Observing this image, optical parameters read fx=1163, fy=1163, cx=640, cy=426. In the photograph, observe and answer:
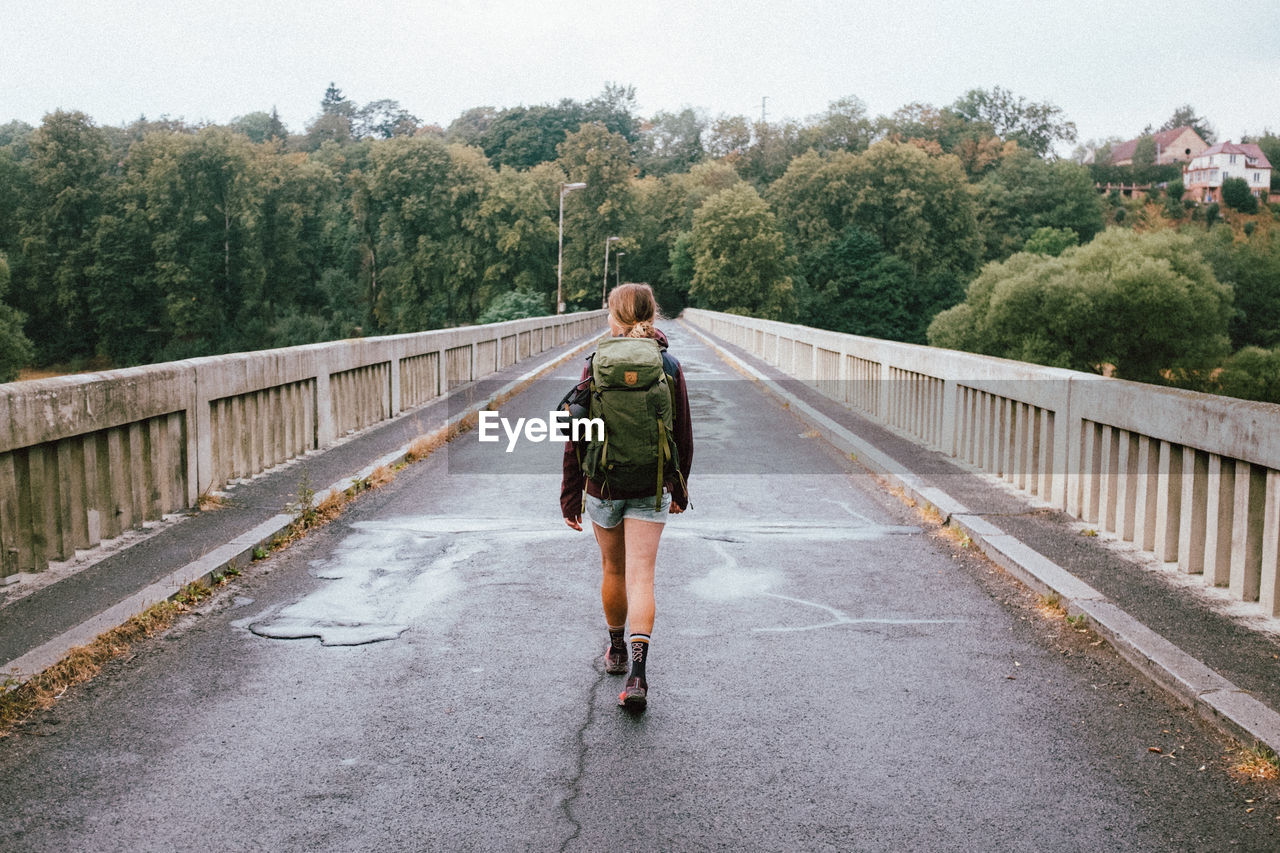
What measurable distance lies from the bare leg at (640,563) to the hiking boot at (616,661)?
0.35m

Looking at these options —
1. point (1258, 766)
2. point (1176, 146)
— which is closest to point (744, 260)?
point (1258, 766)

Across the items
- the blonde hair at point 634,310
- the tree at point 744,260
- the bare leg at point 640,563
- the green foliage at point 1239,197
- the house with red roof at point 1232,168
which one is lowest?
the bare leg at point 640,563

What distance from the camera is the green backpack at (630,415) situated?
4.37 meters

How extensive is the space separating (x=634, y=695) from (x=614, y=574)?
61 centimetres

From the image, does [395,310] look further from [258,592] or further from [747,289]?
[258,592]

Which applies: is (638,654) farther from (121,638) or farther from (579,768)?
(121,638)

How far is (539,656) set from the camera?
5164 mm

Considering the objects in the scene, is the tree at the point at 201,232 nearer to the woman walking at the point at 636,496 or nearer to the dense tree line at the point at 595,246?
the dense tree line at the point at 595,246

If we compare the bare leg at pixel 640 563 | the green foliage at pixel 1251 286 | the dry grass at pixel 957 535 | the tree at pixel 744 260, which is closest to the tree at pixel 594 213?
the tree at pixel 744 260

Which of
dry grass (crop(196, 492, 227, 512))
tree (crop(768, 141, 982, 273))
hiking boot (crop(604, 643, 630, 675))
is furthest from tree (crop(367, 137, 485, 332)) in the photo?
hiking boot (crop(604, 643, 630, 675))

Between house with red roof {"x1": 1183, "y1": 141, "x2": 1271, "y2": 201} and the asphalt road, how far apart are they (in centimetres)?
17211

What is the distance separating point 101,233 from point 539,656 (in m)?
82.2

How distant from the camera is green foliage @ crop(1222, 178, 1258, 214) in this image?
465 ft

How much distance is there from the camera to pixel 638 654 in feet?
14.9
